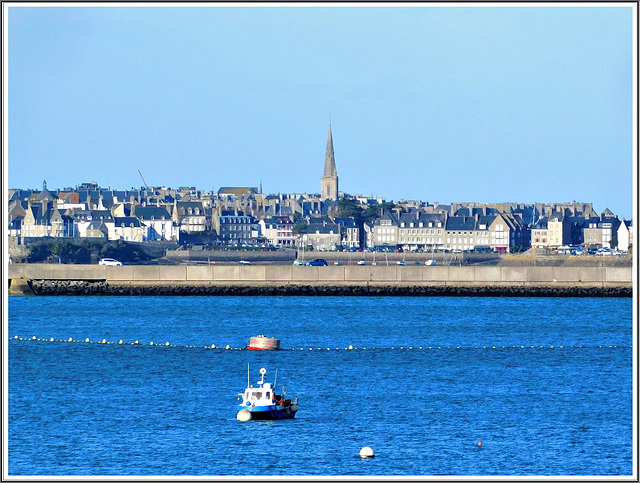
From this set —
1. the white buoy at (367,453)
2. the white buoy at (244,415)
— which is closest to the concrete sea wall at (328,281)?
the white buoy at (244,415)

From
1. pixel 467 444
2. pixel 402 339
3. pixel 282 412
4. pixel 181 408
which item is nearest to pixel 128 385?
pixel 181 408

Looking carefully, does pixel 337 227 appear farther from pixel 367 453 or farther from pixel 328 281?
pixel 367 453

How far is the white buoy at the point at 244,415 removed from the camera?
2194 centimetres

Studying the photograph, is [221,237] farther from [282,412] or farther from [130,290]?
[282,412]

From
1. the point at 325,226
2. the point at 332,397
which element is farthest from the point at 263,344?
the point at 325,226

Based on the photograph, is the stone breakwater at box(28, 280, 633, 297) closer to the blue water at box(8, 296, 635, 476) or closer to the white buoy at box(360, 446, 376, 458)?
the blue water at box(8, 296, 635, 476)

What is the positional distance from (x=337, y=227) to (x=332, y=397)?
131842mm

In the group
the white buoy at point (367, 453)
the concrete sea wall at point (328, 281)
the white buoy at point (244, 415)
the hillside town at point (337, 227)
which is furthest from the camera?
the hillside town at point (337, 227)

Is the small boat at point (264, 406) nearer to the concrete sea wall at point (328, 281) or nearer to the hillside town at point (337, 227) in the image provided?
the concrete sea wall at point (328, 281)

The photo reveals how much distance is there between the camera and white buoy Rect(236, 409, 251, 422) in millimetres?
21938

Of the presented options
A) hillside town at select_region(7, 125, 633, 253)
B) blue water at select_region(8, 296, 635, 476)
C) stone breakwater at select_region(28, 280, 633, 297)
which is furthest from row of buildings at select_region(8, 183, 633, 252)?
blue water at select_region(8, 296, 635, 476)

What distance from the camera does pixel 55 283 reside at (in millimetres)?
57312

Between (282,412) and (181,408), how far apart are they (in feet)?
8.08

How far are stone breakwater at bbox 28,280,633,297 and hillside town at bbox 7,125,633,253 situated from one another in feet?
249
